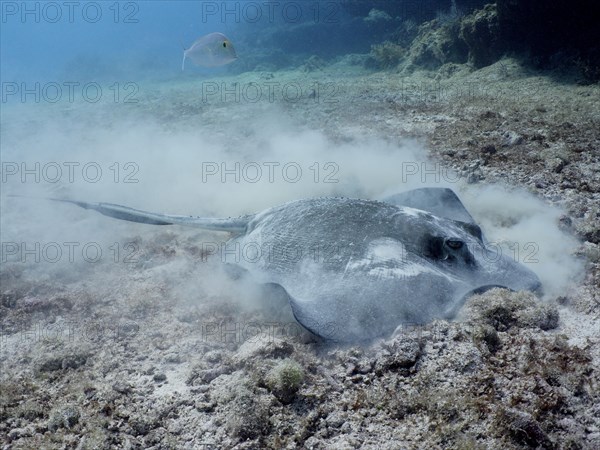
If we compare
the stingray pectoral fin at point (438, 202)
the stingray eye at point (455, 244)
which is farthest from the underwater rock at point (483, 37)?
the stingray eye at point (455, 244)

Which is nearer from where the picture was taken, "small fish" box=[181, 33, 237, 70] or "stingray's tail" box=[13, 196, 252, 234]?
"stingray's tail" box=[13, 196, 252, 234]

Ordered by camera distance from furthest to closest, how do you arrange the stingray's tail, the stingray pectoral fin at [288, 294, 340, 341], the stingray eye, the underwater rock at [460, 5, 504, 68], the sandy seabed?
the underwater rock at [460, 5, 504, 68]
the stingray's tail
the stingray eye
the stingray pectoral fin at [288, 294, 340, 341]
the sandy seabed

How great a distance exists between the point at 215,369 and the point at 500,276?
2.40m

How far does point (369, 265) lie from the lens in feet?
10.2

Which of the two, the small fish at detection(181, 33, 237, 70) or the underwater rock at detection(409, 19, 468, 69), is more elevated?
the underwater rock at detection(409, 19, 468, 69)

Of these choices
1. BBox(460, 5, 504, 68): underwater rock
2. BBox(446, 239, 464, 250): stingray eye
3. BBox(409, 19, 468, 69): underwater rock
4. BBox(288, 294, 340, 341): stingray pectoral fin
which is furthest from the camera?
BBox(409, 19, 468, 69): underwater rock

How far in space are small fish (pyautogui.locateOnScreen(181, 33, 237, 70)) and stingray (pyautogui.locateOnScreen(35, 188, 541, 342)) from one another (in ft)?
18.6

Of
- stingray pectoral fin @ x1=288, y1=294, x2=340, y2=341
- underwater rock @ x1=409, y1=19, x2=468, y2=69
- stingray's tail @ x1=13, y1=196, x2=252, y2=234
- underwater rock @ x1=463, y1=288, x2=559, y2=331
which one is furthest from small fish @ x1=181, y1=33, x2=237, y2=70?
underwater rock @ x1=409, y1=19, x2=468, y2=69

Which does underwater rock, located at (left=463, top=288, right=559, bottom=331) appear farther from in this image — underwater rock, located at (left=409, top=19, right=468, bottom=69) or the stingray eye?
underwater rock, located at (left=409, top=19, right=468, bottom=69)

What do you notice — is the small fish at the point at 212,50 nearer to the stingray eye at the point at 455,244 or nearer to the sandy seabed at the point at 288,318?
the sandy seabed at the point at 288,318

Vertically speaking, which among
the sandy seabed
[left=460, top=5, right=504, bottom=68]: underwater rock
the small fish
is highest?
[left=460, top=5, right=504, bottom=68]: underwater rock

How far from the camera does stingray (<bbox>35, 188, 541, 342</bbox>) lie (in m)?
2.84

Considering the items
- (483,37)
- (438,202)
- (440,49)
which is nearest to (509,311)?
(438,202)

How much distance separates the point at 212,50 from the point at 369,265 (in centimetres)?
Answer: 725
